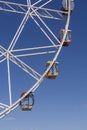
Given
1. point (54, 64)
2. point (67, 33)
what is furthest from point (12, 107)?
point (67, 33)

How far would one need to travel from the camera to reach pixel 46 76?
48438mm

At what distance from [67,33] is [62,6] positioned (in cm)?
305

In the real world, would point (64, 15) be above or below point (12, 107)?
above

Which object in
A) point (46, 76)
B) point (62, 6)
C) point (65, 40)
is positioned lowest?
point (46, 76)

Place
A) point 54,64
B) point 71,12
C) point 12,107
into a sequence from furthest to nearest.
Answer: point 71,12 → point 54,64 → point 12,107

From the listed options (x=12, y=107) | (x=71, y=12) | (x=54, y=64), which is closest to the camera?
(x=12, y=107)

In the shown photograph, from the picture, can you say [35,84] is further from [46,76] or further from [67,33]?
[67,33]

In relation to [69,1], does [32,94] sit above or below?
below

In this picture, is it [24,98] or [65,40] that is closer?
[24,98]

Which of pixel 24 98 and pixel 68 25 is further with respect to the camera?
pixel 68 25

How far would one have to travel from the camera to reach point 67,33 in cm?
5122

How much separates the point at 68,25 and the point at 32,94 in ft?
23.7

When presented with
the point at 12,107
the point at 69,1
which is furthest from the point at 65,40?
the point at 12,107

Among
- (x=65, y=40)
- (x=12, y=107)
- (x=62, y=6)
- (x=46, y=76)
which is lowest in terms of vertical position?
(x=12, y=107)
